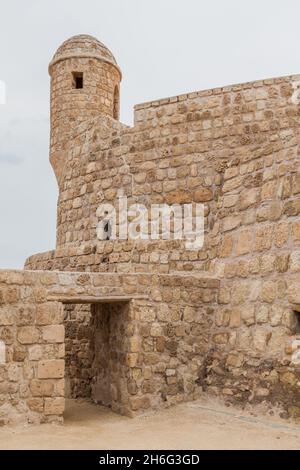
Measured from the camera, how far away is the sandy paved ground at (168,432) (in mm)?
5262

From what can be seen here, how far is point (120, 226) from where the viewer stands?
9.91 m

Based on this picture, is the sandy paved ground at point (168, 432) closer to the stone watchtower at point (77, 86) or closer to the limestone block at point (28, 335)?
the limestone block at point (28, 335)

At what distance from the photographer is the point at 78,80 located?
13.8 metres

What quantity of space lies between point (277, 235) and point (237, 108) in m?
3.50

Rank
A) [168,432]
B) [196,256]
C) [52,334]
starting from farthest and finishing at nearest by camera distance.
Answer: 1. [196,256]
2. [52,334]
3. [168,432]

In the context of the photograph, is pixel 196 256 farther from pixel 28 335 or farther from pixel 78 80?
pixel 78 80

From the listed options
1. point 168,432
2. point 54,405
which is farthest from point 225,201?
point 54,405

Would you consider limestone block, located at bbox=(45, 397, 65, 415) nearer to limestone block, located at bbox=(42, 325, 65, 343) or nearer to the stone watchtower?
limestone block, located at bbox=(42, 325, 65, 343)

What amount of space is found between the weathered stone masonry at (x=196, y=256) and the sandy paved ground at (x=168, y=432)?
248 mm

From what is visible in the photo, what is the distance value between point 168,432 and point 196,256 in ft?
11.7

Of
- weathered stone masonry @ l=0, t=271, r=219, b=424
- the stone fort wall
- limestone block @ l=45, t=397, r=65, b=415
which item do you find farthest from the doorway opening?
the stone fort wall

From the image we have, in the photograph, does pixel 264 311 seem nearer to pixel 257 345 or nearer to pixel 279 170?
pixel 257 345

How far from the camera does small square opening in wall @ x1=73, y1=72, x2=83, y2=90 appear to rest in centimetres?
1358

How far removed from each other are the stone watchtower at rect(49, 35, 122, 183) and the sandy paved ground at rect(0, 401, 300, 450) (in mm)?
7835
